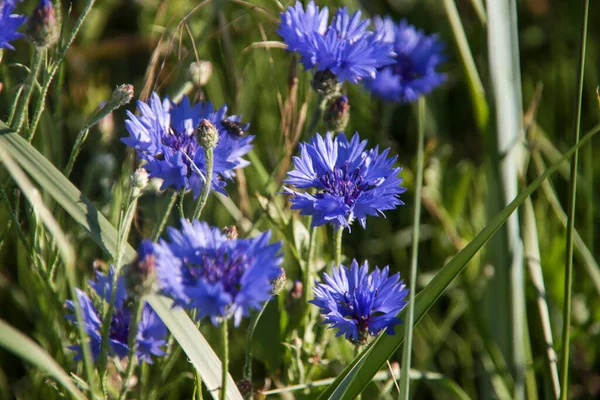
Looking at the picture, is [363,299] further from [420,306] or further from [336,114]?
[336,114]

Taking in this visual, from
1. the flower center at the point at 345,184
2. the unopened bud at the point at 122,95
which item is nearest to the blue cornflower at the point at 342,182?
the flower center at the point at 345,184

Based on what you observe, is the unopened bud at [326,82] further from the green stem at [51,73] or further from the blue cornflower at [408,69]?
the blue cornflower at [408,69]

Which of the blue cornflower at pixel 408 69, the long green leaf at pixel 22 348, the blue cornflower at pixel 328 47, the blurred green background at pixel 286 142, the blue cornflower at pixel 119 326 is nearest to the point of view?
the long green leaf at pixel 22 348

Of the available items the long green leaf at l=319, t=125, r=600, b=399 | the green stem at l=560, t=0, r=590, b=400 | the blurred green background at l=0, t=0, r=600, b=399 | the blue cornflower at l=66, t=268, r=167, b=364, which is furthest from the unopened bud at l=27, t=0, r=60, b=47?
the green stem at l=560, t=0, r=590, b=400

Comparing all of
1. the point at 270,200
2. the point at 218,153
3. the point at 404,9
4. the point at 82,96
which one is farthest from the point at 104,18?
the point at 218,153

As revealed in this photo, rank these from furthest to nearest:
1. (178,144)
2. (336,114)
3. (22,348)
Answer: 1. (336,114)
2. (178,144)
3. (22,348)

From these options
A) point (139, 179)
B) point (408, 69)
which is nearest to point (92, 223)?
point (139, 179)
